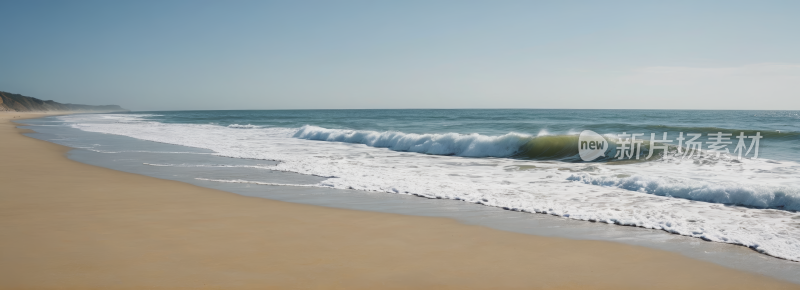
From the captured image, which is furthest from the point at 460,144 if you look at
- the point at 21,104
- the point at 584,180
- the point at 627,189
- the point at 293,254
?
the point at 21,104

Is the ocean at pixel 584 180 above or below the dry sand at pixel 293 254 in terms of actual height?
below

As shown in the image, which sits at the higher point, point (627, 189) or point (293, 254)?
point (293, 254)

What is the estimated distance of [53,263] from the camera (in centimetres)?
362

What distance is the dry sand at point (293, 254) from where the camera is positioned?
11.2 feet

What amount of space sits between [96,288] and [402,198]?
4294 millimetres

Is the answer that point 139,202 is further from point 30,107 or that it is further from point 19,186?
point 30,107

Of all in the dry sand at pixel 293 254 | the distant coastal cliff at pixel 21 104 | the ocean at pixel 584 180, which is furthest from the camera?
the distant coastal cliff at pixel 21 104

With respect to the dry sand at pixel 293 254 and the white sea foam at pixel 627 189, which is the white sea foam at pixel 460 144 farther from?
the dry sand at pixel 293 254

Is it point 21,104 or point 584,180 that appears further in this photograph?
point 21,104

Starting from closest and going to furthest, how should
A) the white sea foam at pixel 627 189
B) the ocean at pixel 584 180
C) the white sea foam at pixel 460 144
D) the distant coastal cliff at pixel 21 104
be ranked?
1. the white sea foam at pixel 627 189
2. the ocean at pixel 584 180
3. the white sea foam at pixel 460 144
4. the distant coastal cliff at pixel 21 104

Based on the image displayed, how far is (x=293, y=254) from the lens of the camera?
3.99 m

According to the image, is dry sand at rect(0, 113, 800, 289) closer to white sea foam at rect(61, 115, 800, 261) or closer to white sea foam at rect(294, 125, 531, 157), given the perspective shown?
white sea foam at rect(61, 115, 800, 261)

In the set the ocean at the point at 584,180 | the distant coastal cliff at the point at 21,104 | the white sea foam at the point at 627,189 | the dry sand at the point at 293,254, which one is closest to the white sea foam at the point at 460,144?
the ocean at the point at 584,180

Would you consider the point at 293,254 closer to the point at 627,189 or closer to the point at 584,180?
the point at 627,189
